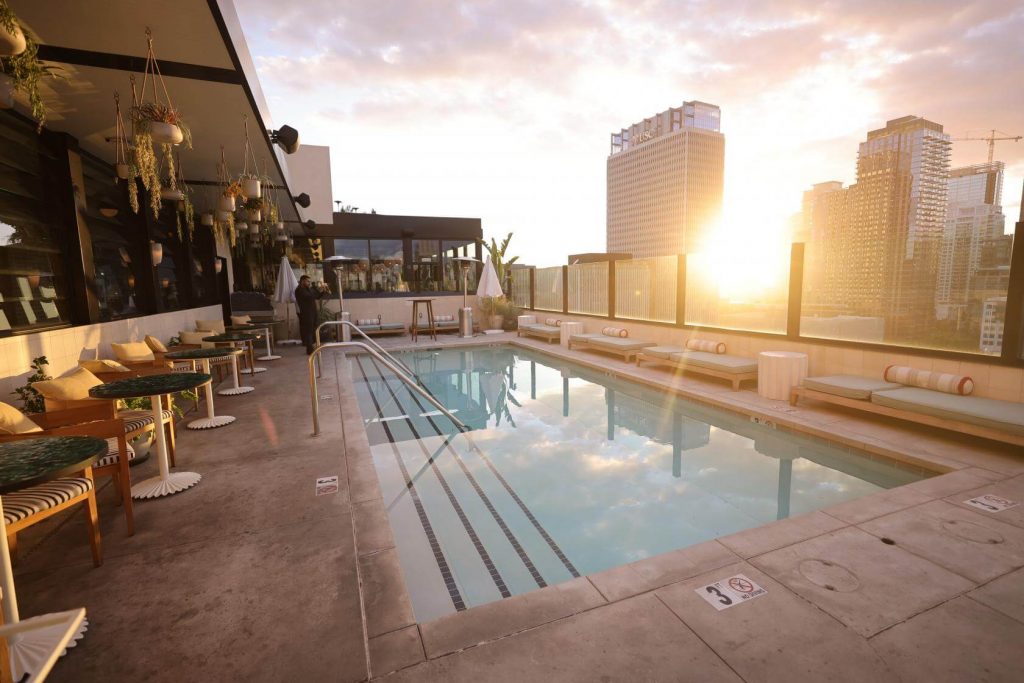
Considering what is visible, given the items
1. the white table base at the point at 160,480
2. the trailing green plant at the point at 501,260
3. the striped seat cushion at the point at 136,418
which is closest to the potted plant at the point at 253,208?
the striped seat cushion at the point at 136,418

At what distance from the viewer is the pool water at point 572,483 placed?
3141 millimetres

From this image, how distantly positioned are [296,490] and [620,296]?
9234mm

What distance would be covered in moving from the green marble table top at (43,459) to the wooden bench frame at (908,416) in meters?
6.72

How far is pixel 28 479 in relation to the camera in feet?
5.33

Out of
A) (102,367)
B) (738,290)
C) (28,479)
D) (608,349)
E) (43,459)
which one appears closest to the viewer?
(28,479)

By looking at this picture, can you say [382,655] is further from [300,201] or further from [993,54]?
[993,54]

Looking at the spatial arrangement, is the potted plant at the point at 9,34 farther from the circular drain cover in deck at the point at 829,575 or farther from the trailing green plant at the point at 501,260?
the trailing green plant at the point at 501,260

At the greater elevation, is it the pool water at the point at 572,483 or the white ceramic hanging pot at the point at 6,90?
the white ceramic hanging pot at the point at 6,90

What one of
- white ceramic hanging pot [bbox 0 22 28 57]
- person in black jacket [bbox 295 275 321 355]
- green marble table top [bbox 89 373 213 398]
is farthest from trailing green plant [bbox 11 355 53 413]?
person in black jacket [bbox 295 275 321 355]

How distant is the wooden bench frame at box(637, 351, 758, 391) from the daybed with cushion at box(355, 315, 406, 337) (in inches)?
347

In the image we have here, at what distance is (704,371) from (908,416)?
9.71ft

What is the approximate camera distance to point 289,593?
2295 mm

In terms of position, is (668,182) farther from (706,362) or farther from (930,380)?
(930,380)

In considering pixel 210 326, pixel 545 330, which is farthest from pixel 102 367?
pixel 545 330
